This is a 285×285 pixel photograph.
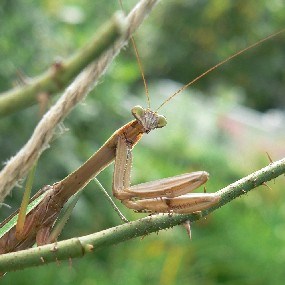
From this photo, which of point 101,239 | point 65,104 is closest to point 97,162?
point 101,239

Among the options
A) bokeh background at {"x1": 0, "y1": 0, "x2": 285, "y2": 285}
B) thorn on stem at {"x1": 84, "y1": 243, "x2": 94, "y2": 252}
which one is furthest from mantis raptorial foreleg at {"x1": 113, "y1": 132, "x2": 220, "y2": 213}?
bokeh background at {"x1": 0, "y1": 0, "x2": 285, "y2": 285}

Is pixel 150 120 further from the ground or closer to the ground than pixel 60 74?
closer to the ground

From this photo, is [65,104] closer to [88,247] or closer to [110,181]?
[88,247]

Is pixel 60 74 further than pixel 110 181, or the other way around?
pixel 110 181

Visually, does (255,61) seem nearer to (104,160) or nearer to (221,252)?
(221,252)

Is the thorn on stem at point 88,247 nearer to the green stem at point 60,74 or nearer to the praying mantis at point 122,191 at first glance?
the praying mantis at point 122,191

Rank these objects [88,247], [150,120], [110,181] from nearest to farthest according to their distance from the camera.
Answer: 1. [88,247]
2. [150,120]
3. [110,181]

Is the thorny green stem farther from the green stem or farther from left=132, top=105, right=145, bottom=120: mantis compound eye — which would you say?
the green stem
